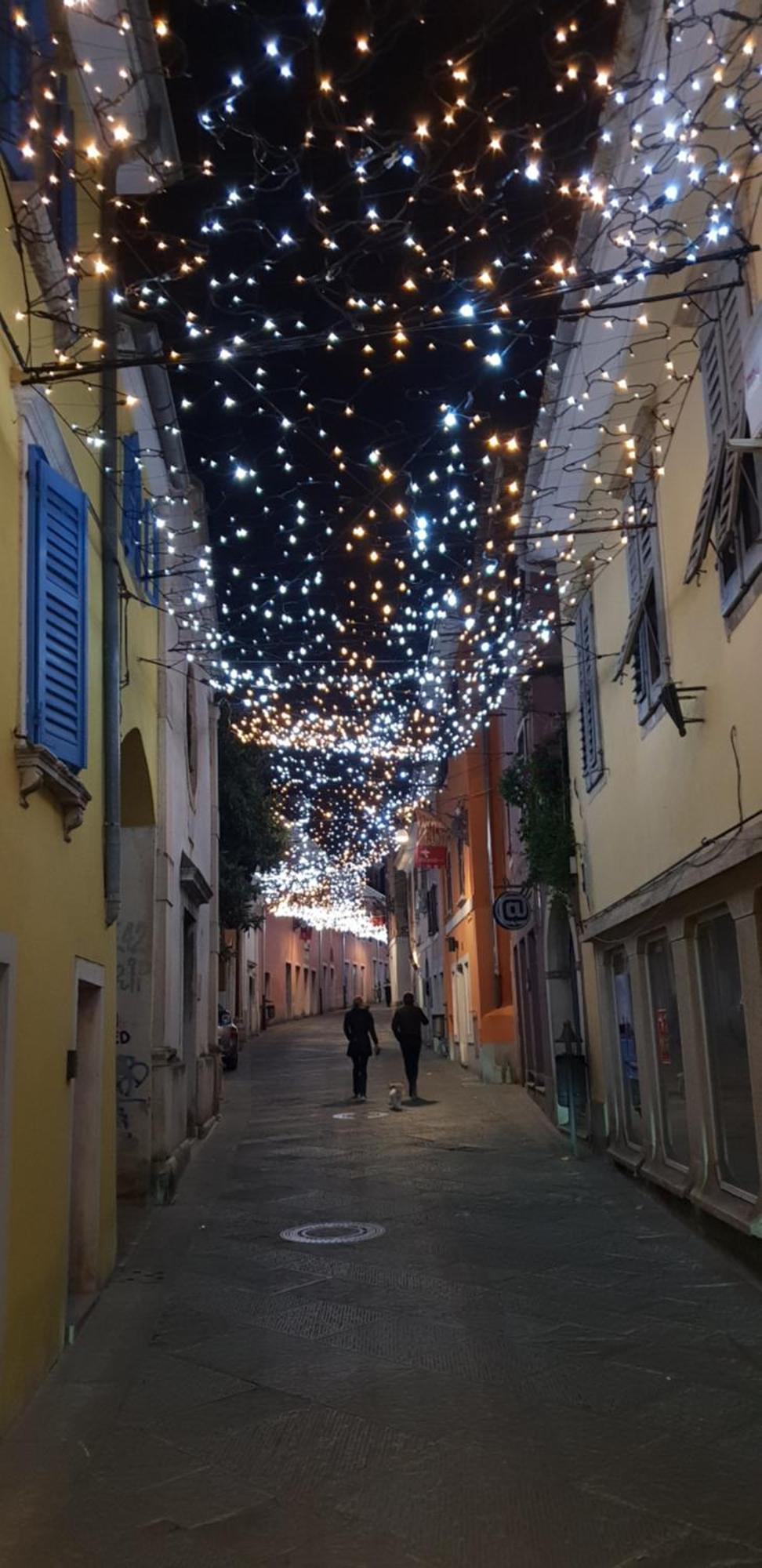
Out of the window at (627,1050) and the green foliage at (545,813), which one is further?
the green foliage at (545,813)

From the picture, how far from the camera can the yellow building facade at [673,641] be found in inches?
264

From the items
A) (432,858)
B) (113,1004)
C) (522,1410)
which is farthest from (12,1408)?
(432,858)

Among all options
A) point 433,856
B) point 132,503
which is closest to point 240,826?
point 433,856

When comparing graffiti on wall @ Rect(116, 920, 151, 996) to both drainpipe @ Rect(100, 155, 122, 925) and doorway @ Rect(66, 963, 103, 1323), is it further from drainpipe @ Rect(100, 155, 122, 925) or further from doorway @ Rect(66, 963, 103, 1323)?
doorway @ Rect(66, 963, 103, 1323)

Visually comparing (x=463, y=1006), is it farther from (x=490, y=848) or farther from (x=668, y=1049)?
(x=668, y=1049)

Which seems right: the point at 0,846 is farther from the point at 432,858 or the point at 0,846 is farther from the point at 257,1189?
the point at 432,858

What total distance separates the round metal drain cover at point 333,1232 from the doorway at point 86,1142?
2010mm

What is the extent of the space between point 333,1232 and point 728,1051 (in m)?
3.31

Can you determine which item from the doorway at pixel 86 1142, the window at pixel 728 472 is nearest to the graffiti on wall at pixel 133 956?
the doorway at pixel 86 1142

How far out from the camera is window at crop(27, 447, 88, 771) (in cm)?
601

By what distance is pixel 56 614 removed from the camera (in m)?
6.40

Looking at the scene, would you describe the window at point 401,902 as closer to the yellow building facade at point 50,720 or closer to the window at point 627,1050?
the window at point 627,1050

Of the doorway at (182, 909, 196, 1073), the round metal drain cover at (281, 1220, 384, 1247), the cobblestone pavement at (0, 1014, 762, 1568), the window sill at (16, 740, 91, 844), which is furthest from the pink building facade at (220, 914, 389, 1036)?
the window sill at (16, 740, 91, 844)

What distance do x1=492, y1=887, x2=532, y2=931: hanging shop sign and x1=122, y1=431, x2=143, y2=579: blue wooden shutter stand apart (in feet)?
30.9
